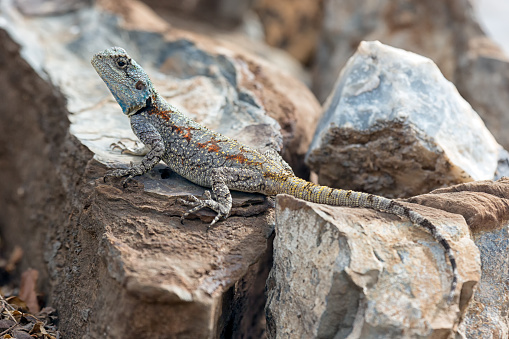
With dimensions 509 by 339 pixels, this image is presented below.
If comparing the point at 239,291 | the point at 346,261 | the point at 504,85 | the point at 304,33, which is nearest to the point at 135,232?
the point at 239,291

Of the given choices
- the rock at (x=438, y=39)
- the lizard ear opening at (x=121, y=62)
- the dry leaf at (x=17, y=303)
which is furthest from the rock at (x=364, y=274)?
the rock at (x=438, y=39)

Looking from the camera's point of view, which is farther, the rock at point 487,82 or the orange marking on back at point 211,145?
the rock at point 487,82

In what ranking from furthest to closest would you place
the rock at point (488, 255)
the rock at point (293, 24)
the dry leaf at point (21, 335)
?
1. the rock at point (293, 24)
2. the dry leaf at point (21, 335)
3. the rock at point (488, 255)

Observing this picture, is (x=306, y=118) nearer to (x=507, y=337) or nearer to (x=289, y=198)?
(x=289, y=198)

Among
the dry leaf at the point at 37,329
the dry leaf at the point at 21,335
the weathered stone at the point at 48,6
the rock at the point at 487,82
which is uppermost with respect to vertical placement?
the rock at the point at 487,82

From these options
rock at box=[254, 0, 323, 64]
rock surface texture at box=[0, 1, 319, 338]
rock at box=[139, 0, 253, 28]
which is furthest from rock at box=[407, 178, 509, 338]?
rock at box=[254, 0, 323, 64]

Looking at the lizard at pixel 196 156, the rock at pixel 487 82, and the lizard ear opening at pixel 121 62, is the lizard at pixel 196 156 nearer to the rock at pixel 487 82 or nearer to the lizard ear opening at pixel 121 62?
the lizard ear opening at pixel 121 62

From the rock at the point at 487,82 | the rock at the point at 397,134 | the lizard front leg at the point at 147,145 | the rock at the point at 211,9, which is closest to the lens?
the lizard front leg at the point at 147,145

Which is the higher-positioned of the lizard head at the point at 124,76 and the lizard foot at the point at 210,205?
the lizard head at the point at 124,76

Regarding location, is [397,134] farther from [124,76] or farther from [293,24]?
[293,24]
